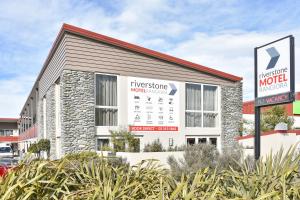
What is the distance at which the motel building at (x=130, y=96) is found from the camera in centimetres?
2066

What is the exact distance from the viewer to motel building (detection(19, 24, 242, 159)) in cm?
2066

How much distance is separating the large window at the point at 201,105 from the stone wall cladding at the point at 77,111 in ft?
22.6

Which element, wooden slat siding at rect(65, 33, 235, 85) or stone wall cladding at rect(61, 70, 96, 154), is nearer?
stone wall cladding at rect(61, 70, 96, 154)

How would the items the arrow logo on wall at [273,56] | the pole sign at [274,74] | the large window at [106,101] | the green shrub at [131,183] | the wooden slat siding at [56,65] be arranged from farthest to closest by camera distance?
the large window at [106,101] < the wooden slat siding at [56,65] < the arrow logo on wall at [273,56] < the pole sign at [274,74] < the green shrub at [131,183]

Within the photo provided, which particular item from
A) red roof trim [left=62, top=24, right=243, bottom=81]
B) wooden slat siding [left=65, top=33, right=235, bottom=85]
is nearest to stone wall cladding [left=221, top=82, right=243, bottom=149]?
red roof trim [left=62, top=24, right=243, bottom=81]

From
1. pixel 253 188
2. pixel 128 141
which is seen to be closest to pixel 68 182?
pixel 253 188

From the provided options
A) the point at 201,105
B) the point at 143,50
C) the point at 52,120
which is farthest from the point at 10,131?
the point at 143,50

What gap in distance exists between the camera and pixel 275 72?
11.8 m

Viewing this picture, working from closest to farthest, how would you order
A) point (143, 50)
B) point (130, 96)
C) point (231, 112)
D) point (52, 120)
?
point (130, 96), point (143, 50), point (52, 120), point (231, 112)

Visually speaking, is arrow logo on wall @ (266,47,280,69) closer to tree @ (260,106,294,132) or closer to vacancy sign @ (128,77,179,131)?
vacancy sign @ (128,77,179,131)

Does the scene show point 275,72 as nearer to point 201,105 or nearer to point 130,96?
point 130,96

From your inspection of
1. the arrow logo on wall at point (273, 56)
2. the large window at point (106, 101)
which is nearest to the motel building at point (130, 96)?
the large window at point (106, 101)

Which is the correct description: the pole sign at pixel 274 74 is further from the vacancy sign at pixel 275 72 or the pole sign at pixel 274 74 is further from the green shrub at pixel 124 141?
the green shrub at pixel 124 141

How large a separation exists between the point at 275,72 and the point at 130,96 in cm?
1196
